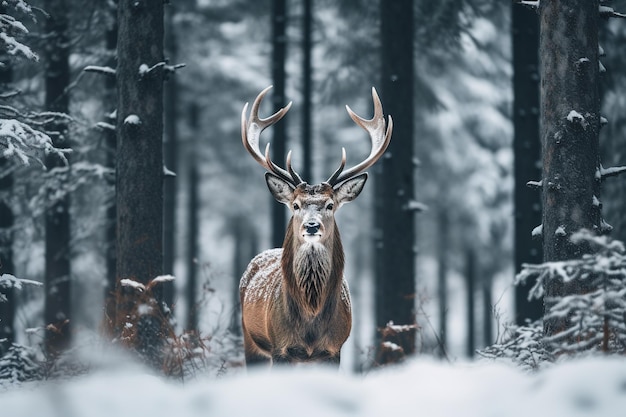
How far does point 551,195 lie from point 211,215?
83.7 ft

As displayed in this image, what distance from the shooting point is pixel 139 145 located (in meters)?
9.40

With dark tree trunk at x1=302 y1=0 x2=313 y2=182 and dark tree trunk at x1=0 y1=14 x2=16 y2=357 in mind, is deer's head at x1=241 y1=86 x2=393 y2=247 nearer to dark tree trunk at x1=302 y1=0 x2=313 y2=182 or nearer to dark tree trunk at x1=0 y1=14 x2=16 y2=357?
dark tree trunk at x1=0 y1=14 x2=16 y2=357

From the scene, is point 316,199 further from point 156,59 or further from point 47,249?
point 47,249

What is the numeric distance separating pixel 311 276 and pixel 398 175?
5244 millimetres

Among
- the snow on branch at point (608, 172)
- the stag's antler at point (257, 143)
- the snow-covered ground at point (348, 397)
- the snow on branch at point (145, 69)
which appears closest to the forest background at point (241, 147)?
the snow on branch at point (145, 69)

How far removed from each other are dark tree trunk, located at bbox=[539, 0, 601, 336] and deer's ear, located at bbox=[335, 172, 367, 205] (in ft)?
6.41

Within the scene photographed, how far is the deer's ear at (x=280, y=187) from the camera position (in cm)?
846

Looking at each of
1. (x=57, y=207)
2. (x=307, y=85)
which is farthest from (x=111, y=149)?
(x=307, y=85)

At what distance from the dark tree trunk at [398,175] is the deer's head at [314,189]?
→ 3.42 metres

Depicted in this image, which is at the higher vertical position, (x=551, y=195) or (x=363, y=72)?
(x=363, y=72)

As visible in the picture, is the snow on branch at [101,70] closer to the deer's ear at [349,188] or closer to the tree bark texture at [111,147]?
the deer's ear at [349,188]

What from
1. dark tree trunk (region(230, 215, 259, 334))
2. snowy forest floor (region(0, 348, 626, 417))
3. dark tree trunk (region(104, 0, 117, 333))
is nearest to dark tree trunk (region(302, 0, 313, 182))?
dark tree trunk (region(104, 0, 117, 333))

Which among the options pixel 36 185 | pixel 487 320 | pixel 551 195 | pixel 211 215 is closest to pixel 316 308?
pixel 551 195

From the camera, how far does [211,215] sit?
105 feet
